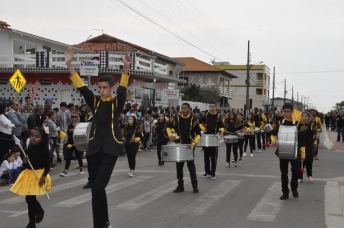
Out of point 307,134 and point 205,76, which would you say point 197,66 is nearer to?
point 205,76

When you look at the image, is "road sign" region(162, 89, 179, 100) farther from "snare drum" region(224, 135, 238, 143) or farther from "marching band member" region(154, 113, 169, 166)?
"snare drum" region(224, 135, 238, 143)

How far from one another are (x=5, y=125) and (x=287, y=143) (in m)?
7.36

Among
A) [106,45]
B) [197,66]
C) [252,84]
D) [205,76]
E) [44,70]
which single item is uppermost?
[197,66]

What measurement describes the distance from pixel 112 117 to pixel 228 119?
33.4 feet

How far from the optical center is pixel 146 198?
9.30m

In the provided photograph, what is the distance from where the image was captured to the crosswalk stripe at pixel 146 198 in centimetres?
845

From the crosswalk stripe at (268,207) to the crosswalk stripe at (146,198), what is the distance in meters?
2.10

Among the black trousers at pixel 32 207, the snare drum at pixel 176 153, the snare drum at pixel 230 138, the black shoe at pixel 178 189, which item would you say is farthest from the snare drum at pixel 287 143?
the snare drum at pixel 230 138

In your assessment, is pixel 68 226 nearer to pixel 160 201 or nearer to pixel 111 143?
pixel 111 143

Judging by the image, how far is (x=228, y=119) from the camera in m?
15.7

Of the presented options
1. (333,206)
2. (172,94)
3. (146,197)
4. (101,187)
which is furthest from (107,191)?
(172,94)

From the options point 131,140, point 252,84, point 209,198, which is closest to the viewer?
point 209,198

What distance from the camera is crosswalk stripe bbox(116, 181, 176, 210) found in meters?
8.45

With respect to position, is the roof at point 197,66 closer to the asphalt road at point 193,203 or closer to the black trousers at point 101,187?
the asphalt road at point 193,203
